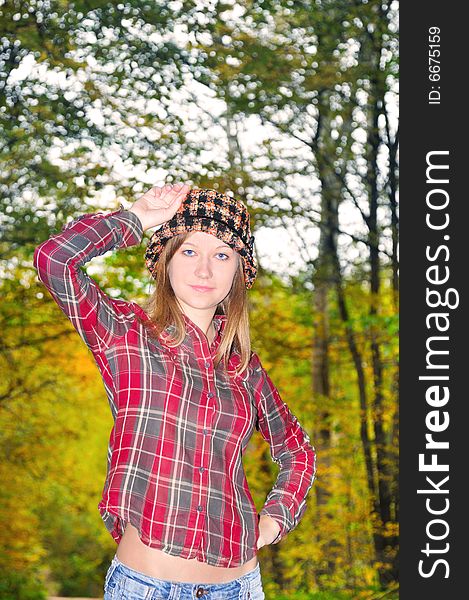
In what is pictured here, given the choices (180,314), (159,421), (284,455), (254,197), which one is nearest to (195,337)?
(180,314)

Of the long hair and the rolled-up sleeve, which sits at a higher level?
the long hair

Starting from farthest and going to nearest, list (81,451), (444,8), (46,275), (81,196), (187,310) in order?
(81,451), (81,196), (444,8), (187,310), (46,275)

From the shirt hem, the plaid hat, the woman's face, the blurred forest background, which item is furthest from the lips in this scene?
the blurred forest background

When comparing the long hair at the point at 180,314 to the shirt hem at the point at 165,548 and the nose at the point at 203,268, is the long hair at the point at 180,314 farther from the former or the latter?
the shirt hem at the point at 165,548

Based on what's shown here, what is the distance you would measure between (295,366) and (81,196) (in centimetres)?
180

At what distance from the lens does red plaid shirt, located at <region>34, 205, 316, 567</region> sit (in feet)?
4.97

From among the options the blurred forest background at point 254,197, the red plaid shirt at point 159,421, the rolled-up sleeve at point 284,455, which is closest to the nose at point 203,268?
the red plaid shirt at point 159,421

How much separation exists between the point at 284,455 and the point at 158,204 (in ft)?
2.13

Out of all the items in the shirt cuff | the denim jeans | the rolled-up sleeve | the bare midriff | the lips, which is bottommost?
the denim jeans

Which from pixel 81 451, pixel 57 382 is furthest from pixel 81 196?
pixel 81 451

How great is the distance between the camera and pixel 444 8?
4242 mm

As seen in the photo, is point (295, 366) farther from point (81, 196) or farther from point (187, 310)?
point (187, 310)

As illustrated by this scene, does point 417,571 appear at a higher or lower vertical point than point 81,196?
lower

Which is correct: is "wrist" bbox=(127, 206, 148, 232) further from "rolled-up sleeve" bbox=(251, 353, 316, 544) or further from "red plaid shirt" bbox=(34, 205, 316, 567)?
"rolled-up sleeve" bbox=(251, 353, 316, 544)
